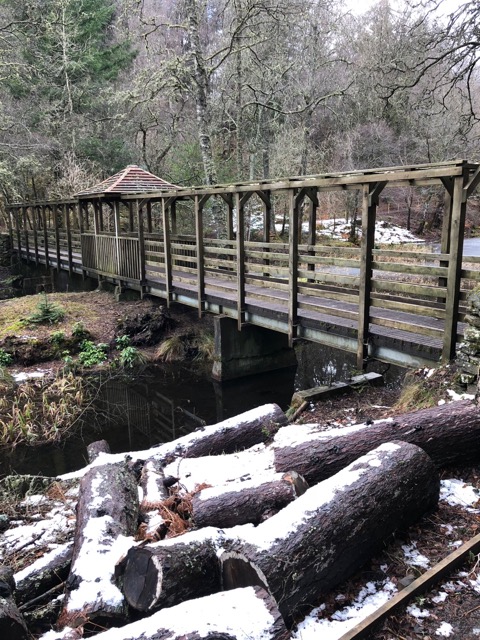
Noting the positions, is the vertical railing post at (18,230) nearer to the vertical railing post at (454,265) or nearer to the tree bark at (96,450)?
the tree bark at (96,450)

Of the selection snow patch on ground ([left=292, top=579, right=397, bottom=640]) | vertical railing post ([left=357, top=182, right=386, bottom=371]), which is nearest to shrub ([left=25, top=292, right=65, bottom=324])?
vertical railing post ([left=357, top=182, right=386, bottom=371])

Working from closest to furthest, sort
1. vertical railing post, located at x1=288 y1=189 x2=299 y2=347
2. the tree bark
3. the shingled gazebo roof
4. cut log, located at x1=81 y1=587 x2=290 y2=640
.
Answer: cut log, located at x1=81 y1=587 x2=290 y2=640 < the tree bark < vertical railing post, located at x1=288 y1=189 x2=299 y2=347 < the shingled gazebo roof

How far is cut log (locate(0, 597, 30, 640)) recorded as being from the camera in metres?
2.80

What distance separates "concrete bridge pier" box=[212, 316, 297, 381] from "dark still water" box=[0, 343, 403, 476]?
0.71 feet

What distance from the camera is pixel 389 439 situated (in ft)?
14.6

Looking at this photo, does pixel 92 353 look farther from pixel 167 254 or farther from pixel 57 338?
pixel 167 254

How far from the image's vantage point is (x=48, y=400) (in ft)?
31.8

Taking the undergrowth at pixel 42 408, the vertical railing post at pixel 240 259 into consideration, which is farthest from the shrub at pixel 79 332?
the vertical railing post at pixel 240 259

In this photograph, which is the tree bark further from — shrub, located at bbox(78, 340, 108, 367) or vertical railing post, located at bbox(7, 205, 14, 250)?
vertical railing post, located at bbox(7, 205, 14, 250)

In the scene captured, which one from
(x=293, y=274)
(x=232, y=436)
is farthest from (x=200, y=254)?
(x=232, y=436)

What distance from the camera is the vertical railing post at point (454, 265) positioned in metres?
5.98

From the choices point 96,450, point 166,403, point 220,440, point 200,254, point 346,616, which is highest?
point 200,254

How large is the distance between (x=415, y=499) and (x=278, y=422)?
2.57 metres

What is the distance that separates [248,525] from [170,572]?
2.16ft
